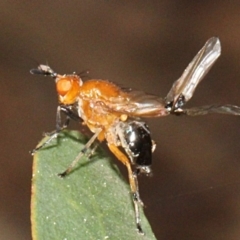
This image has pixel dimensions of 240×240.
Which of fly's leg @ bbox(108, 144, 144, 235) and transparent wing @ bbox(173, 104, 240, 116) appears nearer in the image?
fly's leg @ bbox(108, 144, 144, 235)

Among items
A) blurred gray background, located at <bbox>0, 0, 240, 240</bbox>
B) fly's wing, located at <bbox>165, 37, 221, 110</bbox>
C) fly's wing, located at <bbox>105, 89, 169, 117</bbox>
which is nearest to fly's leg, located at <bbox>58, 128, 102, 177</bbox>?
fly's wing, located at <bbox>105, 89, 169, 117</bbox>

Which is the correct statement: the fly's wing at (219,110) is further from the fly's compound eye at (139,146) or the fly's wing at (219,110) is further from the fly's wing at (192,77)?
the fly's compound eye at (139,146)

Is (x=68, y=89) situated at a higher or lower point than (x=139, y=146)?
higher

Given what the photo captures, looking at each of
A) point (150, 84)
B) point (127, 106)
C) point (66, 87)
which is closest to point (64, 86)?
point (66, 87)

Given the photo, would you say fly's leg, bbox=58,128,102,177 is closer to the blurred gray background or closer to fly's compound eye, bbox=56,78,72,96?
fly's compound eye, bbox=56,78,72,96

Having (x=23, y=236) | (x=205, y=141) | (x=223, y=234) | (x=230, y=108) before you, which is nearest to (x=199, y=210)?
(x=223, y=234)

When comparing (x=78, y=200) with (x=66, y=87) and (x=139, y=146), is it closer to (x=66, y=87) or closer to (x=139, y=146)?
(x=139, y=146)

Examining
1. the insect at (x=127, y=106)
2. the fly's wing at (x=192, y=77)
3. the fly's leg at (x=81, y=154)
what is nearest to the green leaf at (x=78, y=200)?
the fly's leg at (x=81, y=154)
